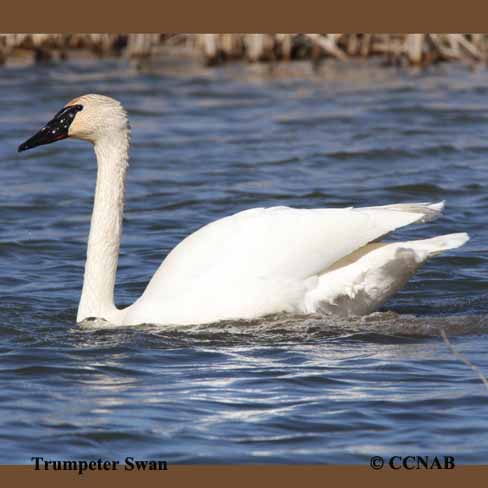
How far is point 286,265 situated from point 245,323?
43cm

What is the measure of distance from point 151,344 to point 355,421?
1.81 meters

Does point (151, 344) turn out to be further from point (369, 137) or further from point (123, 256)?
point (369, 137)

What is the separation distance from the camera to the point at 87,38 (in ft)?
73.4

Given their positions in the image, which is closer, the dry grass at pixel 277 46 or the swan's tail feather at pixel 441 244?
the swan's tail feather at pixel 441 244

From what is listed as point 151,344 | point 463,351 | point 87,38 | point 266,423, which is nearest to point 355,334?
point 463,351

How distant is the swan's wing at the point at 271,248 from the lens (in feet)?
25.5

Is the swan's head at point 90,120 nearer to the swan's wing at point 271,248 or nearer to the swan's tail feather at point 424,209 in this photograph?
the swan's wing at point 271,248

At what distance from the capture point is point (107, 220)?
846cm

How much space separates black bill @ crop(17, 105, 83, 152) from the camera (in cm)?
840

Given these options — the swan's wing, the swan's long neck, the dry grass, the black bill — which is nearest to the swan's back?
the swan's wing

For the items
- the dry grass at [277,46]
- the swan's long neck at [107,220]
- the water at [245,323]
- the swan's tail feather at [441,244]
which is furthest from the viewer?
the dry grass at [277,46]

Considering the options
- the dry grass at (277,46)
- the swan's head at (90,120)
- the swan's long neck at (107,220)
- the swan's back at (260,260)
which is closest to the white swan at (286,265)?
the swan's back at (260,260)

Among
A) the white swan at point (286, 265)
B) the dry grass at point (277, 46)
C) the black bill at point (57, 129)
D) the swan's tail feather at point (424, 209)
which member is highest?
the black bill at point (57, 129)

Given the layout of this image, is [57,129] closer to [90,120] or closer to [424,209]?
[90,120]
